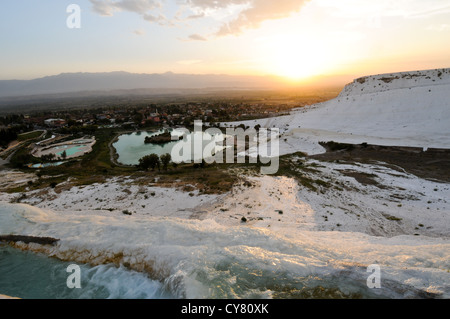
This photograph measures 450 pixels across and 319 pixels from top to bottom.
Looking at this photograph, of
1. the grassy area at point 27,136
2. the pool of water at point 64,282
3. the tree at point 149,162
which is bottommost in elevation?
the pool of water at point 64,282

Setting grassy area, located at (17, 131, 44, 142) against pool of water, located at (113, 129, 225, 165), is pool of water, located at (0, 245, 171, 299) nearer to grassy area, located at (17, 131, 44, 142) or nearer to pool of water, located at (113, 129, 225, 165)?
pool of water, located at (113, 129, 225, 165)

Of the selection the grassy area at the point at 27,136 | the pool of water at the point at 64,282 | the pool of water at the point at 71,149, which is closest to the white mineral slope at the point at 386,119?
the pool of water at the point at 64,282

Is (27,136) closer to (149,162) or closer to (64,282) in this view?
(149,162)

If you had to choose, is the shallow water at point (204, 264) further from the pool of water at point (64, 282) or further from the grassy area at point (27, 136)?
the grassy area at point (27, 136)

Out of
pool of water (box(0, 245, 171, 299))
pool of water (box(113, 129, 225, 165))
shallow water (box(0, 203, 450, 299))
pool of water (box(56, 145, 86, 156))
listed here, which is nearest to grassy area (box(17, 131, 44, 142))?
pool of water (box(56, 145, 86, 156))

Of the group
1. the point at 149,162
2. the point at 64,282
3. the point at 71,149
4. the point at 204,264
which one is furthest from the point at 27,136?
the point at 204,264

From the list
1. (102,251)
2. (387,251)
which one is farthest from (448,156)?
(102,251)

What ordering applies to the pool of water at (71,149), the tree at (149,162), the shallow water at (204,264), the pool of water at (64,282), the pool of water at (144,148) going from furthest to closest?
the pool of water at (71,149), the pool of water at (144,148), the tree at (149,162), the pool of water at (64,282), the shallow water at (204,264)

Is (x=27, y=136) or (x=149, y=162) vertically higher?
(x=27, y=136)
